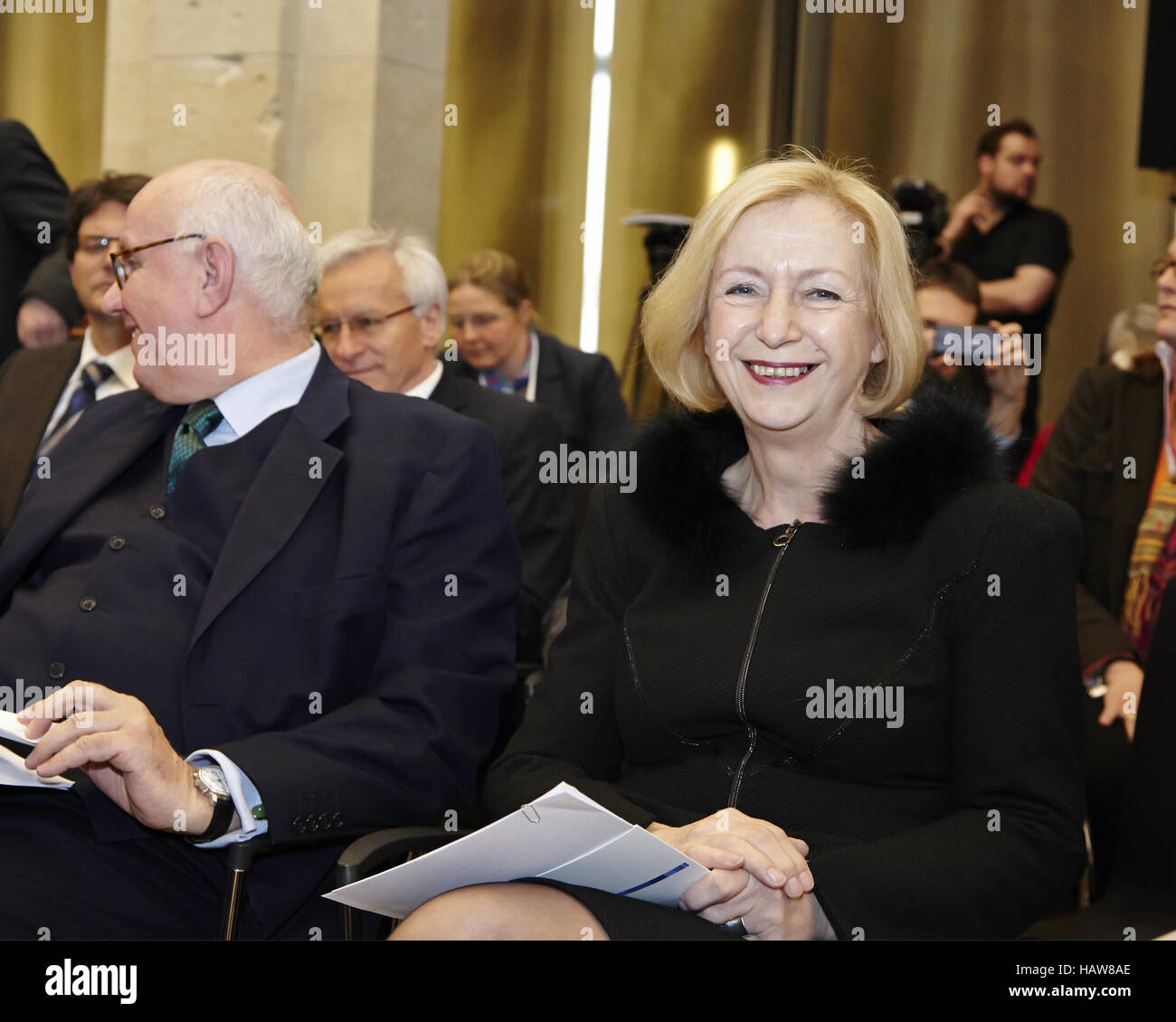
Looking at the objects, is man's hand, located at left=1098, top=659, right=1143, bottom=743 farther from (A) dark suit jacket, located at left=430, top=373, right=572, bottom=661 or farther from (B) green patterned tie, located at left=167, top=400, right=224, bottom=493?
(B) green patterned tie, located at left=167, top=400, right=224, bottom=493

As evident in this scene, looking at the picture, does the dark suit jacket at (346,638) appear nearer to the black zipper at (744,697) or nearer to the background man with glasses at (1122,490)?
the black zipper at (744,697)

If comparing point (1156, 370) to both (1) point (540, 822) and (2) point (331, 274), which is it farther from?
(1) point (540, 822)

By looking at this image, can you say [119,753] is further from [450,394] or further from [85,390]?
[450,394]

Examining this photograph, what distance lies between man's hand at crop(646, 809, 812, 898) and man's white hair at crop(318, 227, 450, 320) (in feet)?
8.77

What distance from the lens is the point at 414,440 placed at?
2385 millimetres

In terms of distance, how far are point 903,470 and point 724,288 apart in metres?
0.37

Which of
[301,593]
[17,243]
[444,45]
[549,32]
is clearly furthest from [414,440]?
[549,32]

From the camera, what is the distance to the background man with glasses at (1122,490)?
3.06 meters

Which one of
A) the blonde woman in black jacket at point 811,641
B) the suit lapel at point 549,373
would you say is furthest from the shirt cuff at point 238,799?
the suit lapel at point 549,373

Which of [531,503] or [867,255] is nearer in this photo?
[867,255]

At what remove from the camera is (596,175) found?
Result: 6.39 meters

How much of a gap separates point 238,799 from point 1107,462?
7.68 ft

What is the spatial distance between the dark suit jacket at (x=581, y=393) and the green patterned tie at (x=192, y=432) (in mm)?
2487

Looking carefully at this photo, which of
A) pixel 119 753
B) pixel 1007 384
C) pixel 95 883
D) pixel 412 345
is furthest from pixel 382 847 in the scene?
pixel 1007 384
